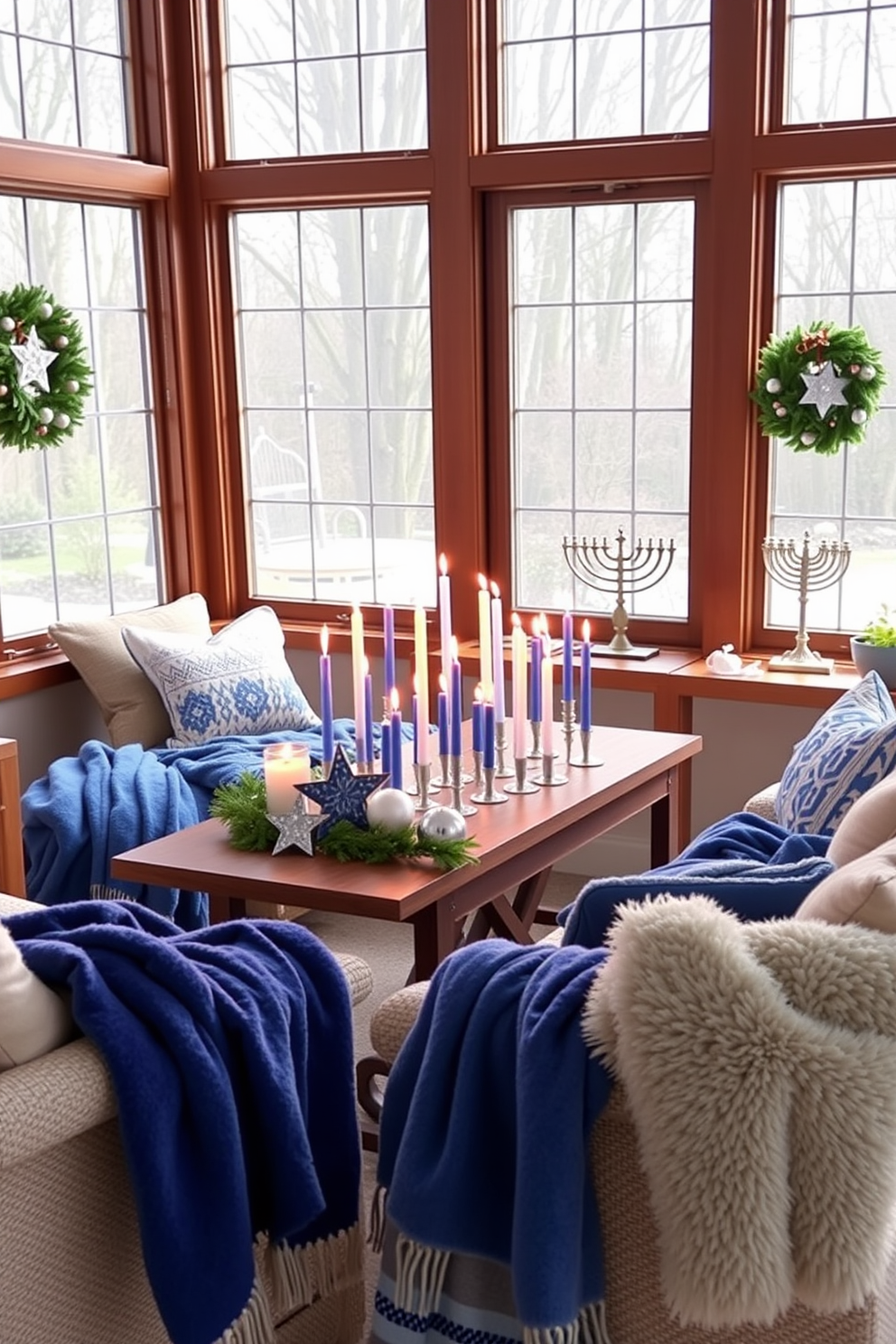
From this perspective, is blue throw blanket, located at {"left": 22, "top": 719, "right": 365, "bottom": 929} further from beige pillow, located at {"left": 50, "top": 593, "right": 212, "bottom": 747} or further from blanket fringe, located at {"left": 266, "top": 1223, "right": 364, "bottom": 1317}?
blanket fringe, located at {"left": 266, "top": 1223, "right": 364, "bottom": 1317}

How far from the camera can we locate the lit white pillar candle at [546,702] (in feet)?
11.7

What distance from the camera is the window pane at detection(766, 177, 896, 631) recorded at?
455cm

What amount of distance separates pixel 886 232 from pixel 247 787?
2469 millimetres

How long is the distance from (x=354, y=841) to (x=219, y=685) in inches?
62.7

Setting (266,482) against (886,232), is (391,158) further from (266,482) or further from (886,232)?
(886,232)

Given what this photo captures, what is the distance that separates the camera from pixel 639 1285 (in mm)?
2182

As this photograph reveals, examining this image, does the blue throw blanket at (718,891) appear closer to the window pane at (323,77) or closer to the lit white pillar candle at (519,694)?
the lit white pillar candle at (519,694)

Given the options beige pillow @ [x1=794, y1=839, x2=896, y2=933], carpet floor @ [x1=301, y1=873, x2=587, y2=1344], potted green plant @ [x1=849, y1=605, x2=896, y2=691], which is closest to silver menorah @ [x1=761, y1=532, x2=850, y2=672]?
potted green plant @ [x1=849, y1=605, x2=896, y2=691]

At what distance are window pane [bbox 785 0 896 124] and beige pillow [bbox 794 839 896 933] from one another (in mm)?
2905

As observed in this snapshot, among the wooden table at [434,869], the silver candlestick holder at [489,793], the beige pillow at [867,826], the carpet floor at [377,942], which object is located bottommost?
the carpet floor at [377,942]

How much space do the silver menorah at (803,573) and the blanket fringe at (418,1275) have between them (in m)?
2.75

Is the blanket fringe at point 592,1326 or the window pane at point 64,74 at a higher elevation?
the window pane at point 64,74

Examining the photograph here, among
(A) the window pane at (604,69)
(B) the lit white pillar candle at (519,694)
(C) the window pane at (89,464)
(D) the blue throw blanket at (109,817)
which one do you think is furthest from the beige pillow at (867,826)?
(C) the window pane at (89,464)

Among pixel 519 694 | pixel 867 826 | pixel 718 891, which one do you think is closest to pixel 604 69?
pixel 519 694
